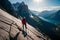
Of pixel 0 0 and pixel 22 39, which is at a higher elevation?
pixel 0 0

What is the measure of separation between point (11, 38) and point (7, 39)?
4.67 feet

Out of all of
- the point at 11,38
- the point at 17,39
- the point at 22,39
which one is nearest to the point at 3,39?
the point at 11,38

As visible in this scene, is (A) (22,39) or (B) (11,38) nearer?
(B) (11,38)

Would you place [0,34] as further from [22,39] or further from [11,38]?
[22,39]

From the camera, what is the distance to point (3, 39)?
691 inches

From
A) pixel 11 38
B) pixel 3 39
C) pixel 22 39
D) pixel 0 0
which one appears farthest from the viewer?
pixel 0 0

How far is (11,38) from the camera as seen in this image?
1986cm

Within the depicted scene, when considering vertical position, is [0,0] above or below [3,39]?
above

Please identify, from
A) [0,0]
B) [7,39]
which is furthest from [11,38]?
[0,0]

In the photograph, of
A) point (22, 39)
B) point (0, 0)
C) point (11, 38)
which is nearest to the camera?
point (11, 38)

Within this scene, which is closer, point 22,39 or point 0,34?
point 0,34

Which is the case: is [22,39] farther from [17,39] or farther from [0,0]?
[0,0]

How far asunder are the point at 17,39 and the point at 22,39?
5.64 ft

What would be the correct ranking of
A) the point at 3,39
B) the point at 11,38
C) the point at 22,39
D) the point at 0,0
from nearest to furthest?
the point at 3,39 → the point at 11,38 → the point at 22,39 → the point at 0,0
